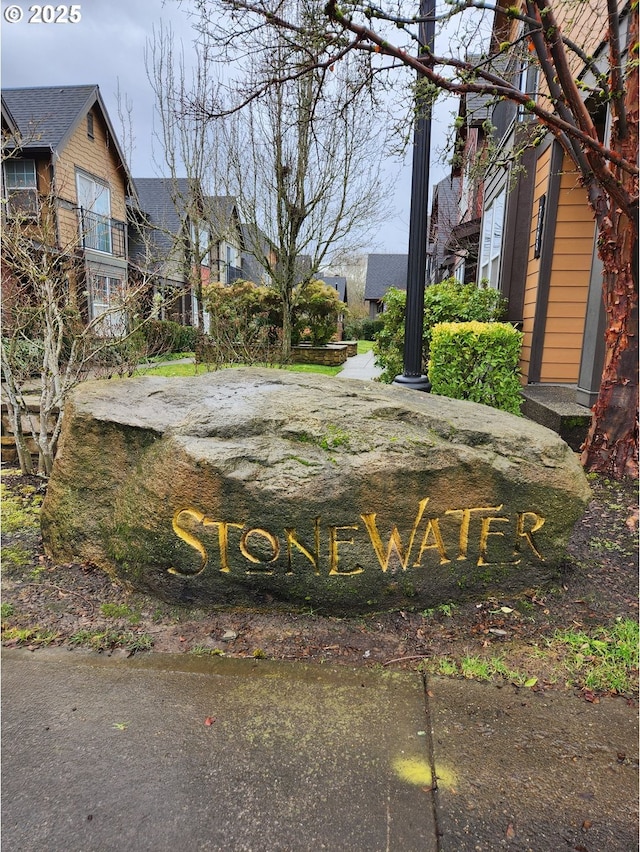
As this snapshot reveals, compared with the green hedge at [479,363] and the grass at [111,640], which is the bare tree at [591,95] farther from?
the grass at [111,640]

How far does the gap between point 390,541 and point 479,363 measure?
3.56 metres

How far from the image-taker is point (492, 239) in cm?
1102

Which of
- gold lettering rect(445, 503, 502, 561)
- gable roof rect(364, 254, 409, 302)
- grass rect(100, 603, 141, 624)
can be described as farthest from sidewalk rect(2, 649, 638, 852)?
gable roof rect(364, 254, 409, 302)

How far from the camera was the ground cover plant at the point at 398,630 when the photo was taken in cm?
232

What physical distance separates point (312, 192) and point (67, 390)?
29.4 ft

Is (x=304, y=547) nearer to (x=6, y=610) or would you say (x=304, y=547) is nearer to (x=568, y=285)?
(x=6, y=610)

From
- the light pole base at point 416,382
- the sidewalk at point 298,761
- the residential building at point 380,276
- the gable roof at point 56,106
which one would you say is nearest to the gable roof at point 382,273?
the residential building at point 380,276

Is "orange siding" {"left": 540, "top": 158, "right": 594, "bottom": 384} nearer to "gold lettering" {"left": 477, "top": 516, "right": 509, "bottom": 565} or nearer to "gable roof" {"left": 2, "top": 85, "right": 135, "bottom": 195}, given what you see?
"gold lettering" {"left": 477, "top": 516, "right": 509, "bottom": 565}

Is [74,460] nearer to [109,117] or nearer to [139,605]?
[139,605]

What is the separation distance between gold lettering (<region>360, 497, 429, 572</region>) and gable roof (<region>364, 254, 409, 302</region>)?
52.8 metres

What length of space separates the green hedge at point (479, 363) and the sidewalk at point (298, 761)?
393cm

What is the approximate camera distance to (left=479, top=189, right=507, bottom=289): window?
10.3m

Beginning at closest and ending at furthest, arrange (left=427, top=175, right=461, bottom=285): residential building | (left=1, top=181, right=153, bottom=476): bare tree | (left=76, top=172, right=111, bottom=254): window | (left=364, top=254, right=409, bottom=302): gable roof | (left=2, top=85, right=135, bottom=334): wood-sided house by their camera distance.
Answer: (left=1, top=181, right=153, bottom=476): bare tree, (left=2, top=85, right=135, bottom=334): wood-sided house, (left=76, top=172, right=111, bottom=254): window, (left=427, top=175, right=461, bottom=285): residential building, (left=364, top=254, right=409, bottom=302): gable roof

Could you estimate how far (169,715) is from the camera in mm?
1992
